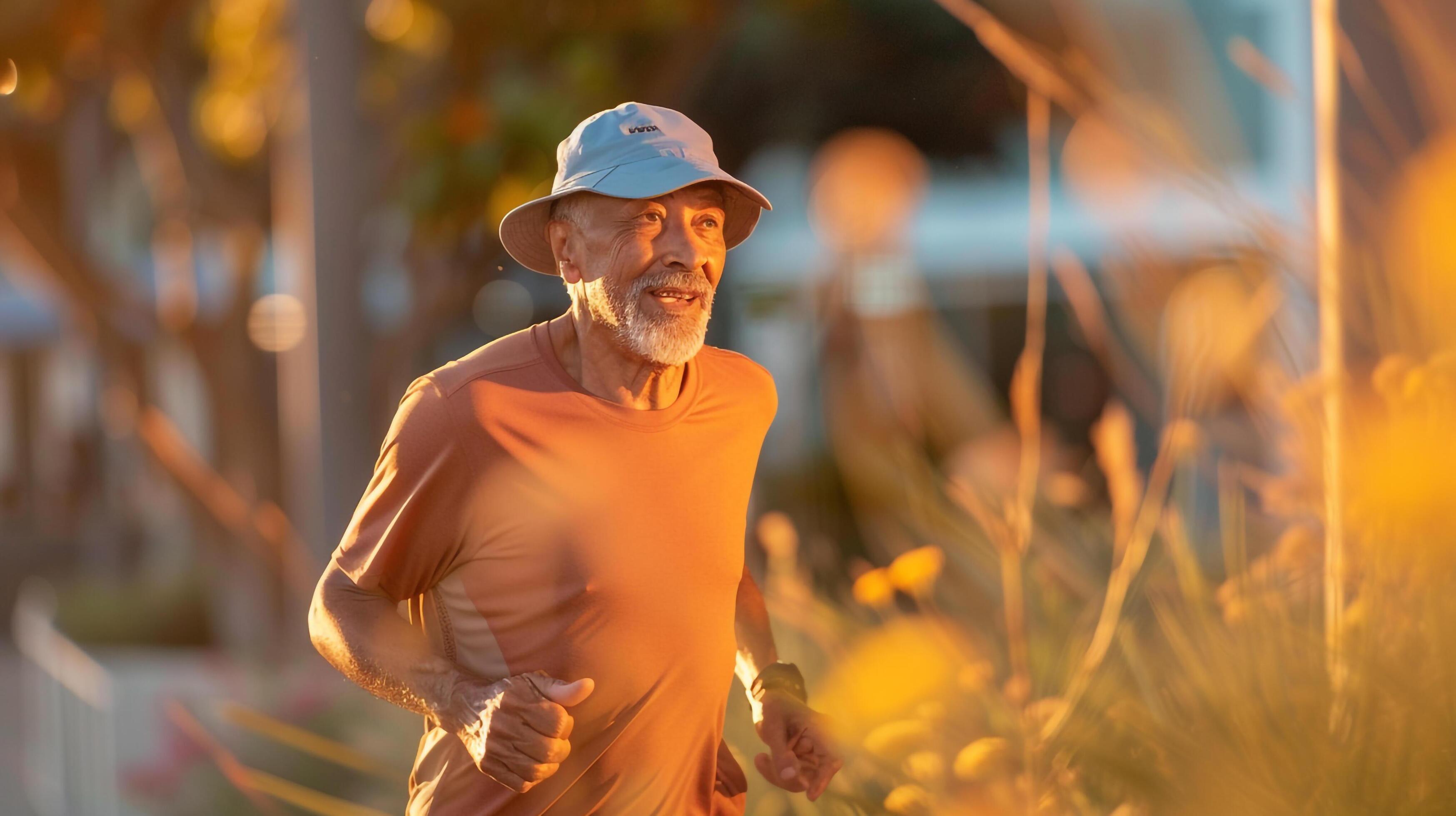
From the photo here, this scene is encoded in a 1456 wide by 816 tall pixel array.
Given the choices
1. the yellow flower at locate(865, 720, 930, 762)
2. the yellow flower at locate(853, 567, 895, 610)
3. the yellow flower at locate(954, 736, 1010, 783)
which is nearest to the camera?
the yellow flower at locate(954, 736, 1010, 783)

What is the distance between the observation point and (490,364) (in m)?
1.58

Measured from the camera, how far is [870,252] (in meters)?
4.62

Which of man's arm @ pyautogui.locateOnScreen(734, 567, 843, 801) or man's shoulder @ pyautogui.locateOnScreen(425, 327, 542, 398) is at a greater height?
man's shoulder @ pyautogui.locateOnScreen(425, 327, 542, 398)

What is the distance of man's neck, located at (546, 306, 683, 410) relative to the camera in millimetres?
1590

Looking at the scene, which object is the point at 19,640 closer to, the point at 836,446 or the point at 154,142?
the point at 154,142

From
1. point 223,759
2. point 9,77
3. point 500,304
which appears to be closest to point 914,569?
point 223,759

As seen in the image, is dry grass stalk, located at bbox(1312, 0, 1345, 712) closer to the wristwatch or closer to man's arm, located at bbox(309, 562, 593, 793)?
the wristwatch

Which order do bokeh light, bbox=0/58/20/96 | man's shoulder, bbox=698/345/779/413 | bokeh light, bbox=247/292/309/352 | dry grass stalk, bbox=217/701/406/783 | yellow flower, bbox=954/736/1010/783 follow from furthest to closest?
bokeh light, bbox=247/292/309/352 → bokeh light, bbox=0/58/20/96 → dry grass stalk, bbox=217/701/406/783 → yellow flower, bbox=954/736/1010/783 → man's shoulder, bbox=698/345/779/413

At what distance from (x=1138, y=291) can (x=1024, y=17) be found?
251 centimetres

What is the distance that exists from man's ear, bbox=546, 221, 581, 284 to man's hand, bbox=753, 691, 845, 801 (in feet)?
1.71

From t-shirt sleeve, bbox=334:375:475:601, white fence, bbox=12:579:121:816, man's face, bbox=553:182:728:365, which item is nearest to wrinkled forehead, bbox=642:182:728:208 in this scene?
man's face, bbox=553:182:728:365

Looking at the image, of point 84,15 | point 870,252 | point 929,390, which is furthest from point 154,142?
point 929,390

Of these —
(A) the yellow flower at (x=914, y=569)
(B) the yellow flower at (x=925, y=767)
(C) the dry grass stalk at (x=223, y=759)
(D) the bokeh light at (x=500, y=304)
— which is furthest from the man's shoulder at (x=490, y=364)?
→ (D) the bokeh light at (x=500, y=304)

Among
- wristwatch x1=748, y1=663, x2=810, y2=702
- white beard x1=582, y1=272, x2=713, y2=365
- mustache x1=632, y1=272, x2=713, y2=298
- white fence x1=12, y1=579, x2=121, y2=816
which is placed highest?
mustache x1=632, y1=272, x2=713, y2=298
